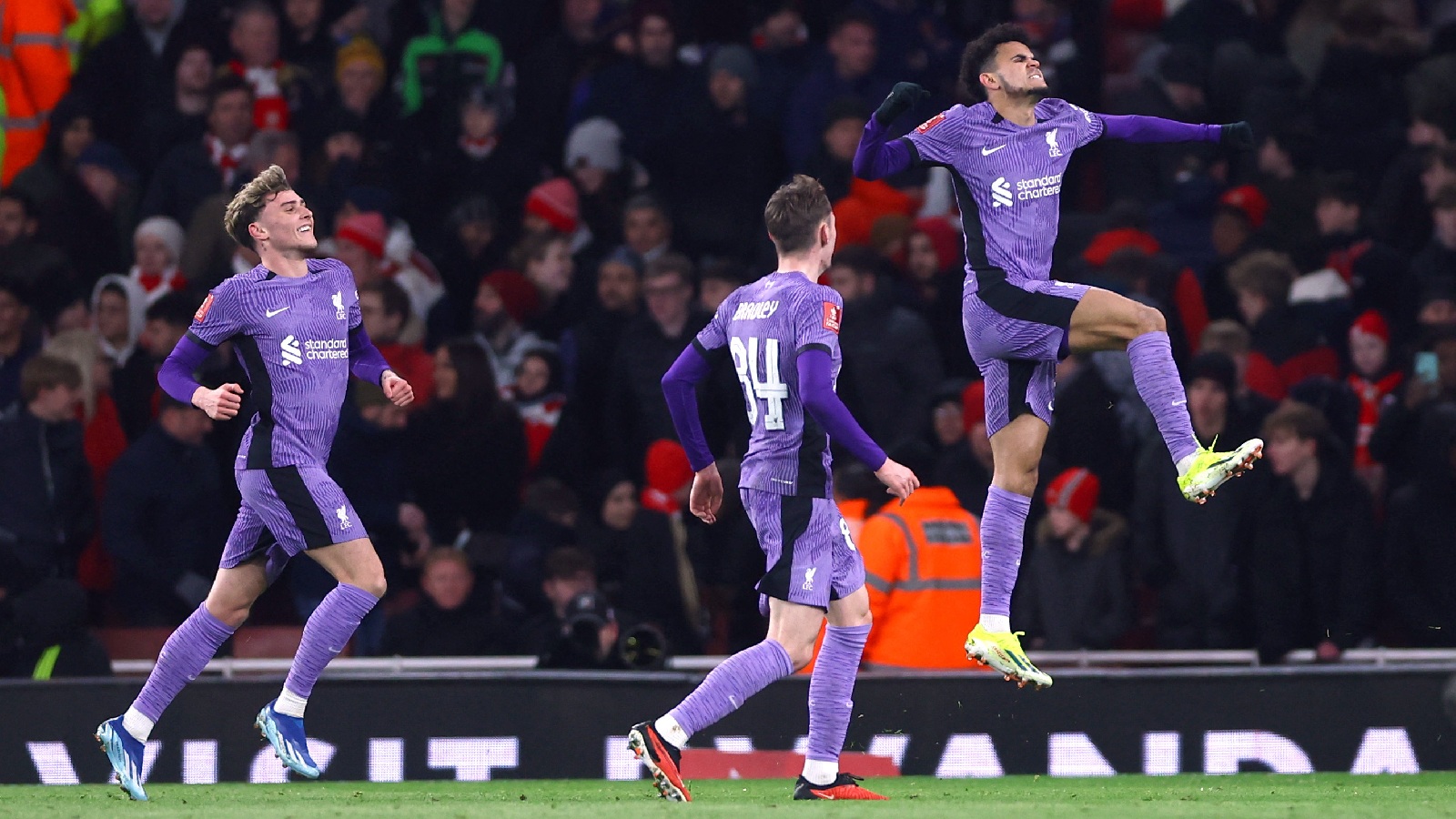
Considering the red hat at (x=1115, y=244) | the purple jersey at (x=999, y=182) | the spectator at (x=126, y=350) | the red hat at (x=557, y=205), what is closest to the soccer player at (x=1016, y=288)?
the purple jersey at (x=999, y=182)

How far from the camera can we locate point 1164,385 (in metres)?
7.73

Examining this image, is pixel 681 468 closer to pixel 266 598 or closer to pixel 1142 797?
pixel 266 598

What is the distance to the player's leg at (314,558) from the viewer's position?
791cm

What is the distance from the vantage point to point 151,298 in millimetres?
11906

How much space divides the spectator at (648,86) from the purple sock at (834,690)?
5.71m

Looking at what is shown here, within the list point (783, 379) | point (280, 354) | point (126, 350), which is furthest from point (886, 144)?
point (126, 350)

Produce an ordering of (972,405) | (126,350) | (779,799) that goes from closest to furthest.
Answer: (779,799)
(972,405)
(126,350)

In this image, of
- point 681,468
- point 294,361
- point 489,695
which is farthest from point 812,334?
point 681,468

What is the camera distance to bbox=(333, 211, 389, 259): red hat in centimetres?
1183

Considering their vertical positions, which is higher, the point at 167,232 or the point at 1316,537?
the point at 167,232

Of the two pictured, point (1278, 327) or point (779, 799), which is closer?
point (779, 799)

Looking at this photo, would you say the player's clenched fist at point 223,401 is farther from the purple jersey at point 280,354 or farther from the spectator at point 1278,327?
the spectator at point 1278,327

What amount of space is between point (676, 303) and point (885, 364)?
1.20 meters

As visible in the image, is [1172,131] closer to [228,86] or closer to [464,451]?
[464,451]
